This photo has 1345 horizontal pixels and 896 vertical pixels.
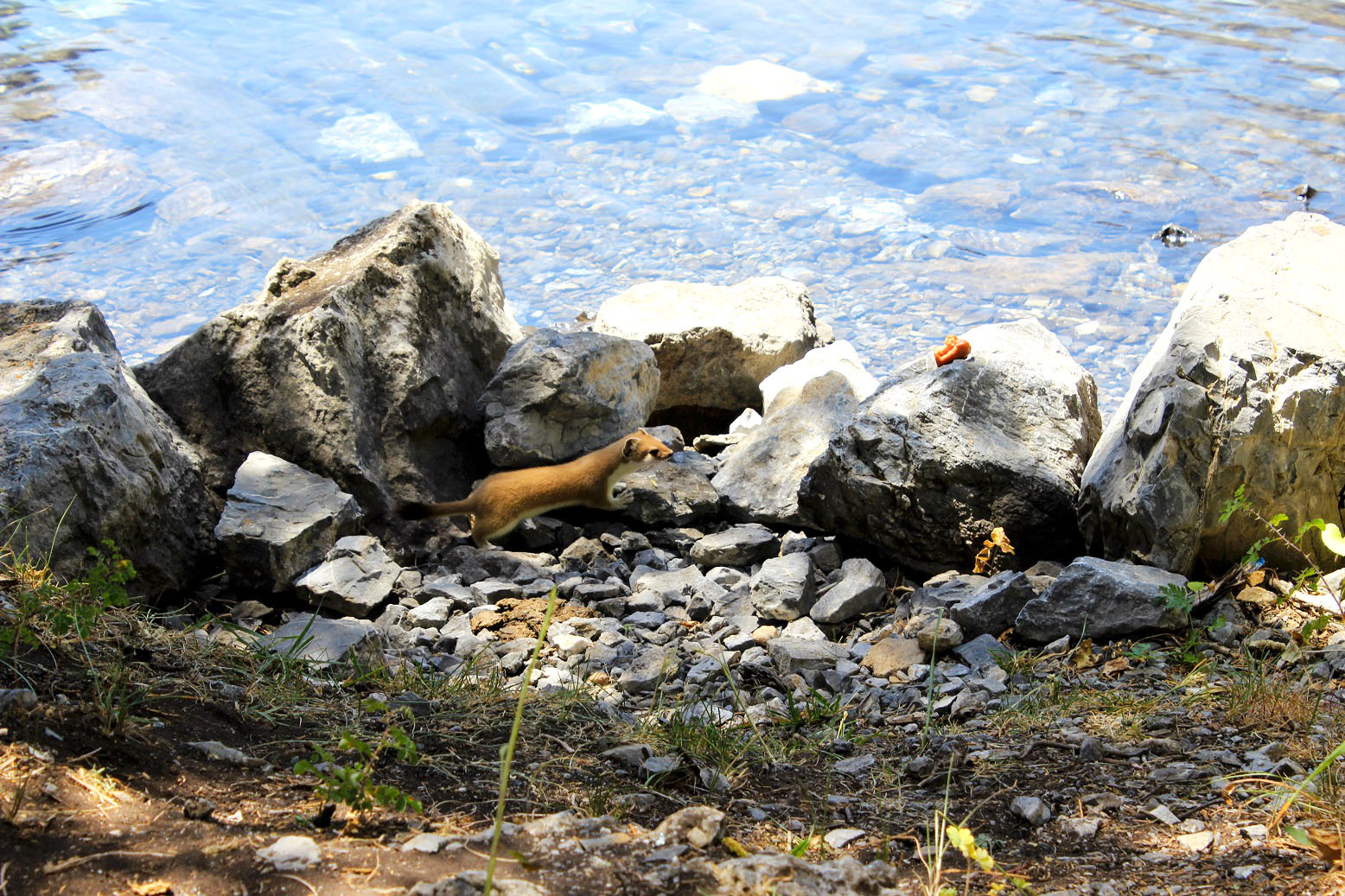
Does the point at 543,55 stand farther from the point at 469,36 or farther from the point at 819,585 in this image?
the point at 819,585

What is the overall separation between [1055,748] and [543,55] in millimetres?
13164

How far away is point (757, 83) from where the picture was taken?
13305 millimetres

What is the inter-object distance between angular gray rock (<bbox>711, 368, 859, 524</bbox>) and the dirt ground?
1.56m

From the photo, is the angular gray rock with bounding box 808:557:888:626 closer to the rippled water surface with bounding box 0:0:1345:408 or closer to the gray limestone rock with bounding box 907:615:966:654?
the gray limestone rock with bounding box 907:615:966:654

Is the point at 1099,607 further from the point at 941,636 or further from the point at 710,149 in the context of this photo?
the point at 710,149

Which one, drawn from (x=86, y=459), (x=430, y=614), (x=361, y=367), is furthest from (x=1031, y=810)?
(x=361, y=367)

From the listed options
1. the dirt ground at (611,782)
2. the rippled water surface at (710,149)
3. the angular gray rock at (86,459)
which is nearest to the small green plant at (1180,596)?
the dirt ground at (611,782)

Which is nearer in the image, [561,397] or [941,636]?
[941,636]

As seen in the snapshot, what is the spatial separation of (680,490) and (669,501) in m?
0.09

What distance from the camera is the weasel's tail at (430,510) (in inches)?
170

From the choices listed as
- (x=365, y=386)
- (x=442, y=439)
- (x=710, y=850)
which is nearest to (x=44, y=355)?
(x=365, y=386)

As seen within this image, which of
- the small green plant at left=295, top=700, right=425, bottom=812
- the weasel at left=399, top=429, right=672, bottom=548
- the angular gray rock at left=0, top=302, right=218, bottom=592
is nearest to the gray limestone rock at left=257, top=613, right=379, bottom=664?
the angular gray rock at left=0, top=302, right=218, bottom=592

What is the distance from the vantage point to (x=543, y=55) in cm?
1415

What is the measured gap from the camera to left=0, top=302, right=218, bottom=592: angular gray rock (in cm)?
325
